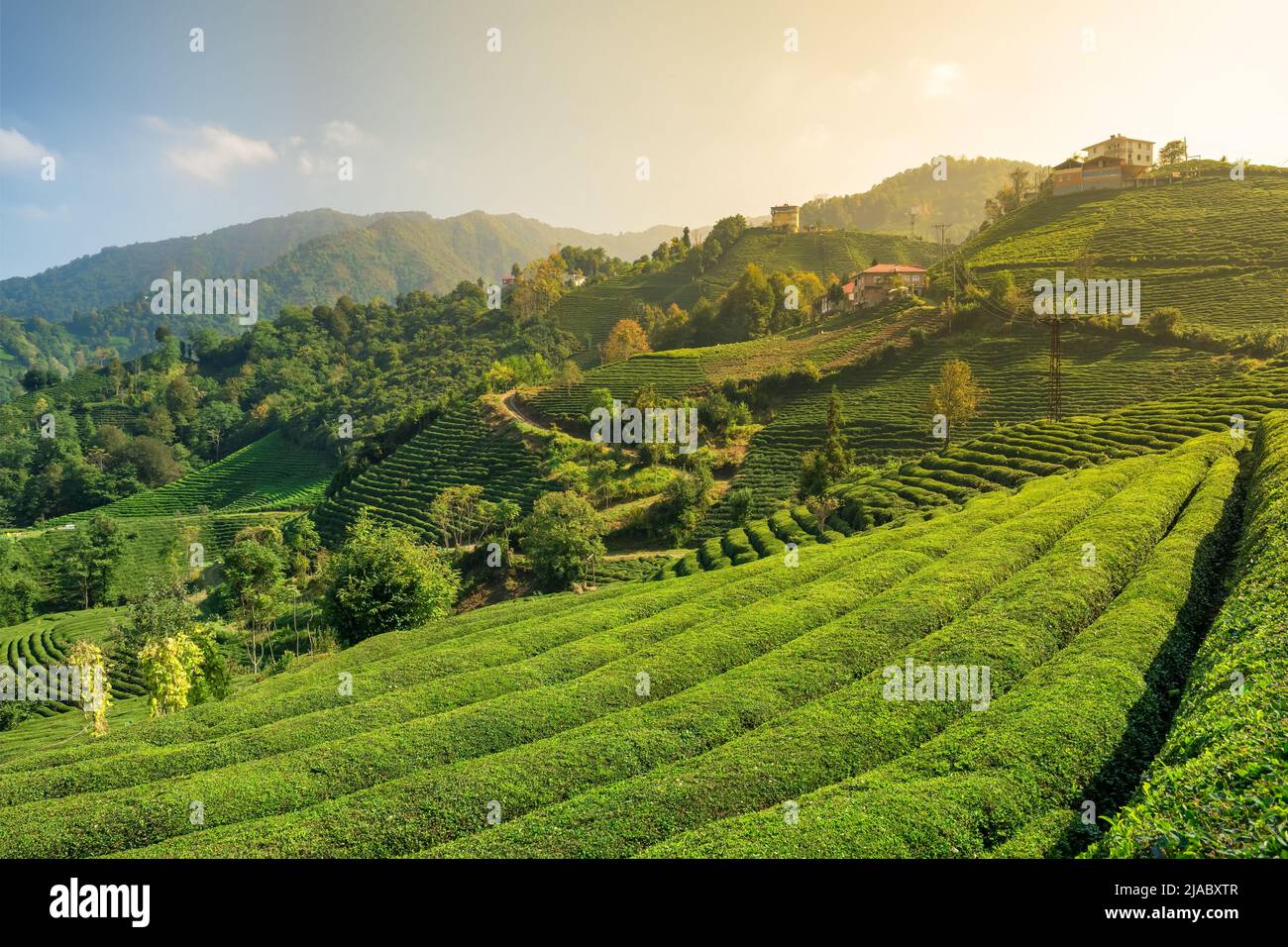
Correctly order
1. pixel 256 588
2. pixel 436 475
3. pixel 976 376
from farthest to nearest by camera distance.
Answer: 1. pixel 436 475
2. pixel 976 376
3. pixel 256 588

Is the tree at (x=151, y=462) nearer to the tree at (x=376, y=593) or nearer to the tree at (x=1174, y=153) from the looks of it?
the tree at (x=376, y=593)

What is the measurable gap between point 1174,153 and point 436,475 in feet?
376

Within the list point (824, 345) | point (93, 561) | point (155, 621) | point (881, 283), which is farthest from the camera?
point (881, 283)

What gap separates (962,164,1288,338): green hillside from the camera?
6297 centimetres

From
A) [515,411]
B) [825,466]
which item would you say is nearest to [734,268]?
[515,411]

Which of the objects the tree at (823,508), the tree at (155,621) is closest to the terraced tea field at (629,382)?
the tree at (823,508)

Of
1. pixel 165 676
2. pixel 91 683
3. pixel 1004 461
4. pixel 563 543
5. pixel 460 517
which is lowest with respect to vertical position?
pixel 91 683

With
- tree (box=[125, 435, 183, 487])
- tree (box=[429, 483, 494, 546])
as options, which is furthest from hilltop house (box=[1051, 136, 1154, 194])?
tree (box=[125, 435, 183, 487])

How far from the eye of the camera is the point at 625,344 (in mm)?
89312

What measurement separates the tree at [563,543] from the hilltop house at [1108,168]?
95170mm

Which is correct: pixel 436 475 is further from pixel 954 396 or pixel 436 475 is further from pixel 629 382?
pixel 954 396

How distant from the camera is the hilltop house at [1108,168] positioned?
321 feet
